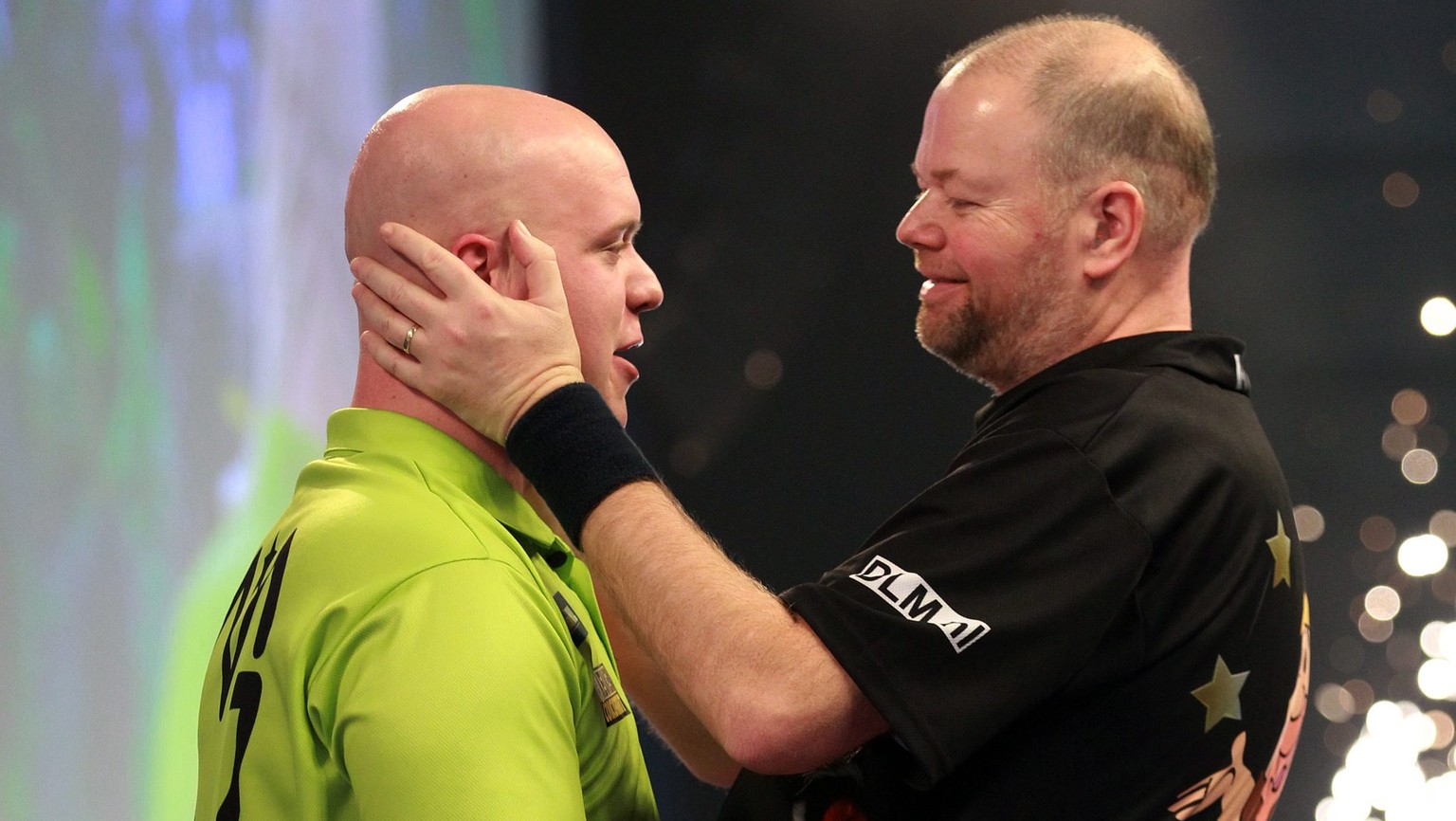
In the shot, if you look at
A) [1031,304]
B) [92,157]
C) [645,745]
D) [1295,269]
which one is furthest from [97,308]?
[1295,269]

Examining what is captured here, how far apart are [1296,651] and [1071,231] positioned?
52 centimetres

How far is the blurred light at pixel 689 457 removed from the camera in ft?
11.3

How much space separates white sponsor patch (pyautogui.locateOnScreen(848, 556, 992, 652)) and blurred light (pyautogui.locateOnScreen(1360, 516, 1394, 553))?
8.03 ft

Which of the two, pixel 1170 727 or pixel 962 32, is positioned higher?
pixel 962 32

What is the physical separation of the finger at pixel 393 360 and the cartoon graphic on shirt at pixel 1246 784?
0.85m

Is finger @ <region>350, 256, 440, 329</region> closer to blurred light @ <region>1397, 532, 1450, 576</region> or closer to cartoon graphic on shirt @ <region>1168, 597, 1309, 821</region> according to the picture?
cartoon graphic on shirt @ <region>1168, 597, 1309, 821</region>

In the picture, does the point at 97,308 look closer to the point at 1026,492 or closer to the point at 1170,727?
the point at 1026,492

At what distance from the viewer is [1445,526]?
127 inches

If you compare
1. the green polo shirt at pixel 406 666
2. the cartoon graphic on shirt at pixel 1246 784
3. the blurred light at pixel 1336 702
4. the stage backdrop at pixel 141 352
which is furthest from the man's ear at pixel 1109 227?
the blurred light at pixel 1336 702

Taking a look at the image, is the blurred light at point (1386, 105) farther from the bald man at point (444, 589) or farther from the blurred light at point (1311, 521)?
the bald man at point (444, 589)

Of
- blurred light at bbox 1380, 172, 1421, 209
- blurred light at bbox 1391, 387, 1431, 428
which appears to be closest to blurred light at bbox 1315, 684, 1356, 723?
blurred light at bbox 1391, 387, 1431, 428

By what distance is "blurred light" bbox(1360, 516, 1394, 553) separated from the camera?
10.7ft

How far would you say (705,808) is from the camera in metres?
3.39

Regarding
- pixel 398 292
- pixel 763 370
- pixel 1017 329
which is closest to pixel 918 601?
pixel 1017 329
